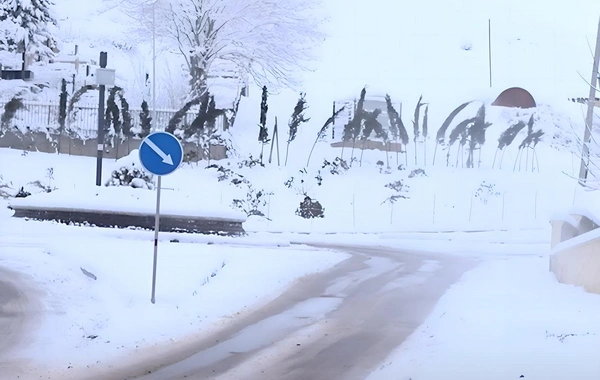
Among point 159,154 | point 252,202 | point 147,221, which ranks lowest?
point 147,221

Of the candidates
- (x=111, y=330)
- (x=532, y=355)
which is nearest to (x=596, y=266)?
(x=532, y=355)

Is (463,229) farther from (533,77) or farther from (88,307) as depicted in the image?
(533,77)

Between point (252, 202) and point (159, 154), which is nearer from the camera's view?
point (159, 154)

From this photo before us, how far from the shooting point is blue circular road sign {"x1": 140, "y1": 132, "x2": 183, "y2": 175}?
12.6 meters

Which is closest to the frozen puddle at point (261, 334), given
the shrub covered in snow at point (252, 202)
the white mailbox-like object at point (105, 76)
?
the white mailbox-like object at point (105, 76)

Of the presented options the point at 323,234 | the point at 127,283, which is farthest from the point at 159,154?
the point at 323,234

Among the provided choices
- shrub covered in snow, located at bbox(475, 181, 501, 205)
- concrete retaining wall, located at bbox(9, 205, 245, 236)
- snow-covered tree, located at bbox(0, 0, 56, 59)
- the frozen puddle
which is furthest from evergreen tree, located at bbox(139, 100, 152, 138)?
the frozen puddle

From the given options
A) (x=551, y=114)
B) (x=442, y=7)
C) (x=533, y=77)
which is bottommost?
(x=551, y=114)

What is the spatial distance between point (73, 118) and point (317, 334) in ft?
87.8

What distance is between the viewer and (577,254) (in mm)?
15297

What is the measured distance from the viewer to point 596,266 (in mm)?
14359

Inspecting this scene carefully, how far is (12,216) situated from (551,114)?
38.2m

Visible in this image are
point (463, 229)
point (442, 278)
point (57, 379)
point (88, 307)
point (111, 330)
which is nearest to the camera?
point (57, 379)

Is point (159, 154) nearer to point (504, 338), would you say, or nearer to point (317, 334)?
point (317, 334)
